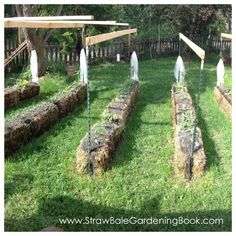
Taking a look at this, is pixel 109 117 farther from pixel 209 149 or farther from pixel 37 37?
pixel 37 37

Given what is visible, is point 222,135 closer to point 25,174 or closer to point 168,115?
point 168,115

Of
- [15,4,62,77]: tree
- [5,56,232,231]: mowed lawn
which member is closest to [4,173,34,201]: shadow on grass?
[5,56,232,231]: mowed lawn

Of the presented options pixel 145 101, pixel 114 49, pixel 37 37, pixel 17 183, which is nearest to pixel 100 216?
pixel 17 183

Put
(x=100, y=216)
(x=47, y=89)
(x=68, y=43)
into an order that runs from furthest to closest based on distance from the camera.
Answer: (x=68, y=43) < (x=47, y=89) < (x=100, y=216)

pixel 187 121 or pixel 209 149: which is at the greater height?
pixel 187 121

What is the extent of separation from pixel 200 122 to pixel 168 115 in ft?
2.91

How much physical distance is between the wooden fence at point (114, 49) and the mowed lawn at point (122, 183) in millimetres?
8259

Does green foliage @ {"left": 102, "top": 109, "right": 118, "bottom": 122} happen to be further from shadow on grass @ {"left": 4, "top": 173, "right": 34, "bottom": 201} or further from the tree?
the tree

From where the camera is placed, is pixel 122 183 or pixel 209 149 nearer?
pixel 122 183

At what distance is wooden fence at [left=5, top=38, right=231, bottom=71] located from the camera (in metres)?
17.7

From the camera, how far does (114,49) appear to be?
2061cm

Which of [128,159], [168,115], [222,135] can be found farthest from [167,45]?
[128,159]

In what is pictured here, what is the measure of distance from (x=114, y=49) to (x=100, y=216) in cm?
1521

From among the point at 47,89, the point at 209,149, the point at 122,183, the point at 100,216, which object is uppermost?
the point at 47,89
